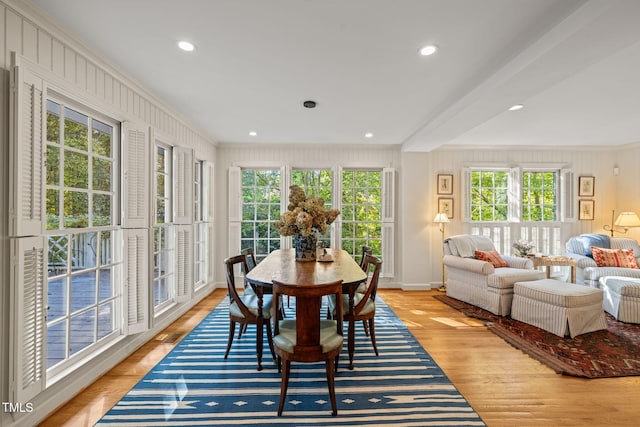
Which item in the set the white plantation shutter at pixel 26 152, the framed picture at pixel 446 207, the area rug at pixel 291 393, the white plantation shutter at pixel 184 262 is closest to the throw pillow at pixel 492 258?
the framed picture at pixel 446 207

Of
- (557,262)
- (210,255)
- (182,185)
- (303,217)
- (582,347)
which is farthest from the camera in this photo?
(210,255)

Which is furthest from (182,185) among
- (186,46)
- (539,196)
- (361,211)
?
(539,196)

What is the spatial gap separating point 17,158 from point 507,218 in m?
6.49

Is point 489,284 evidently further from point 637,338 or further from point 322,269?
point 322,269

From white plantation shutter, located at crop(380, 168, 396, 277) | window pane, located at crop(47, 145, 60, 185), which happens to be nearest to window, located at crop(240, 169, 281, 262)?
white plantation shutter, located at crop(380, 168, 396, 277)

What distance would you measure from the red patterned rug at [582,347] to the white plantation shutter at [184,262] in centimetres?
380

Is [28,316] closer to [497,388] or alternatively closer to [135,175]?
[135,175]

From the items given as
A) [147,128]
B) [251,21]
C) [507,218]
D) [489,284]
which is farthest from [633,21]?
[507,218]

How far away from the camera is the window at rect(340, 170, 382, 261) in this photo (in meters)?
5.46

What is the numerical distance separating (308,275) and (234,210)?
10.9ft

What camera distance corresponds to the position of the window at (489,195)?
5504 mm

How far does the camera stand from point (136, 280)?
2.83m

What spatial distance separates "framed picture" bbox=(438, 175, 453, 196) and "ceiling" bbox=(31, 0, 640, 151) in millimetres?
1565

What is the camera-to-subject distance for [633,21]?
161 centimetres
